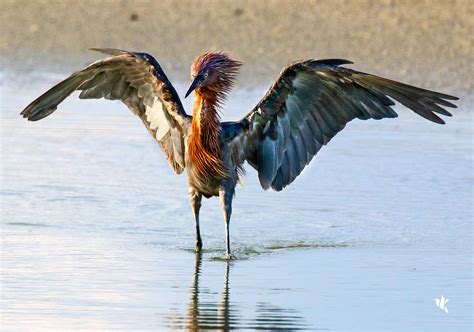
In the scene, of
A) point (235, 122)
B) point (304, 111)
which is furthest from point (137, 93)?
point (304, 111)

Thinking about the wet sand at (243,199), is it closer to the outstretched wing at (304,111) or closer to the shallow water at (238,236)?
the shallow water at (238,236)

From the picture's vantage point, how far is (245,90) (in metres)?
19.4

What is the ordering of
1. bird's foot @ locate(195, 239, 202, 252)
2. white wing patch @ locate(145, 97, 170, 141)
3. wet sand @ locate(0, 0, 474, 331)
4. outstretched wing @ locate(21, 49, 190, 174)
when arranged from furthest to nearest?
1. white wing patch @ locate(145, 97, 170, 141)
2. outstretched wing @ locate(21, 49, 190, 174)
3. bird's foot @ locate(195, 239, 202, 252)
4. wet sand @ locate(0, 0, 474, 331)

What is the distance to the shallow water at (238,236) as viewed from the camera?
885cm

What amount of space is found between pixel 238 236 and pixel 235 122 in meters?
1.04

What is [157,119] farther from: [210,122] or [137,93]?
[210,122]

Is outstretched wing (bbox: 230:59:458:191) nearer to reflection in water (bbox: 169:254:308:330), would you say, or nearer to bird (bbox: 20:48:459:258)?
bird (bbox: 20:48:459:258)

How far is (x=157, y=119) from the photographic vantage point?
12.0 metres

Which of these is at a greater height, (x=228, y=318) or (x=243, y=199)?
(x=243, y=199)

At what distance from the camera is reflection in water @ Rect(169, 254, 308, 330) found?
8500 mm

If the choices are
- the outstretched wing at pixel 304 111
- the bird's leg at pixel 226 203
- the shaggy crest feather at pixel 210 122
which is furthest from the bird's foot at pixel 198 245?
the outstretched wing at pixel 304 111

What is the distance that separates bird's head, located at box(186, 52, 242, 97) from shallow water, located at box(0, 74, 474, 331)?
1.37 metres

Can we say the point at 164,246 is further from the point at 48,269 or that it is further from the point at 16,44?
the point at 16,44

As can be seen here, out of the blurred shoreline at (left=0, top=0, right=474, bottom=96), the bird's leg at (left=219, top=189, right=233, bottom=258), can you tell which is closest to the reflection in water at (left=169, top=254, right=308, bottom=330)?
the bird's leg at (left=219, top=189, right=233, bottom=258)
